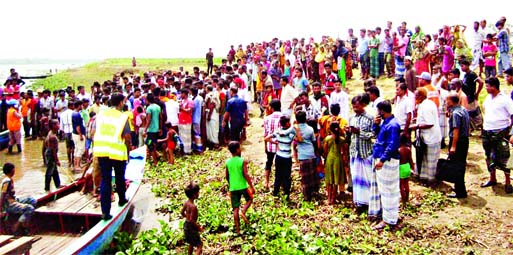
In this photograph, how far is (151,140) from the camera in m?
13.2

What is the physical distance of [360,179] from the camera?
27.4 ft

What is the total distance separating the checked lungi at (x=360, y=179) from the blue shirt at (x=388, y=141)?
0.60 meters

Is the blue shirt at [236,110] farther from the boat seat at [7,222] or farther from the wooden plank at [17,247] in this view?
the wooden plank at [17,247]

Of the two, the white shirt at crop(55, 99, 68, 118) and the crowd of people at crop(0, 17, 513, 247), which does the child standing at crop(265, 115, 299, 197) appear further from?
the white shirt at crop(55, 99, 68, 118)

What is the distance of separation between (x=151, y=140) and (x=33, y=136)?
8.93m

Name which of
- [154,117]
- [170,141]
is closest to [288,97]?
[170,141]

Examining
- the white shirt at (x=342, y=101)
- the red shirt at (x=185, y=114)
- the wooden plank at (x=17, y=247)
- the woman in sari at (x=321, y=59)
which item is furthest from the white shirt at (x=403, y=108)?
the woman in sari at (x=321, y=59)

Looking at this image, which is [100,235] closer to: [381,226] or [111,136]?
[111,136]

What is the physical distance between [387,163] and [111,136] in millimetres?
4533

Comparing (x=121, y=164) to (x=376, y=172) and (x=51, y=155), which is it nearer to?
(x=51, y=155)

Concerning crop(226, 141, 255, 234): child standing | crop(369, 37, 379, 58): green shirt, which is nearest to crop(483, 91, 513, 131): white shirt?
crop(226, 141, 255, 234): child standing

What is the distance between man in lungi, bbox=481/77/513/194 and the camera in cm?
858

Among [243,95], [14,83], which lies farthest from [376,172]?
[14,83]

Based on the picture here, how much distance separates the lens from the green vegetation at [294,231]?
733 cm
